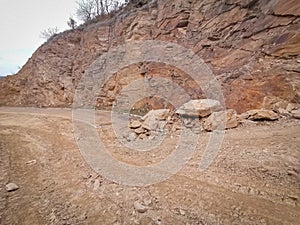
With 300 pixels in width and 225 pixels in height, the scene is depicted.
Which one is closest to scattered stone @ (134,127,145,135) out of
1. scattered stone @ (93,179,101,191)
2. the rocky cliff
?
scattered stone @ (93,179,101,191)

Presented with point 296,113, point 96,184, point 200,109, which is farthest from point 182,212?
point 296,113

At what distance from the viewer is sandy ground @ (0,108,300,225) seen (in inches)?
101

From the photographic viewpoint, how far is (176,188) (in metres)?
3.18

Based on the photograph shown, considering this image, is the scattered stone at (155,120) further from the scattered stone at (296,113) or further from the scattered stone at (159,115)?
the scattered stone at (296,113)

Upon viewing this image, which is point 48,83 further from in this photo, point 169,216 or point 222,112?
point 169,216

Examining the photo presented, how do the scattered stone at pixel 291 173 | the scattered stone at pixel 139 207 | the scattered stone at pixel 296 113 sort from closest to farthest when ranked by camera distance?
1. the scattered stone at pixel 139 207
2. the scattered stone at pixel 291 173
3. the scattered stone at pixel 296 113

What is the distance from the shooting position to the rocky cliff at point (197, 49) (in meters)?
5.69

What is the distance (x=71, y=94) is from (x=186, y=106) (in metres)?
8.54

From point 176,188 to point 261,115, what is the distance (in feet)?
10.5

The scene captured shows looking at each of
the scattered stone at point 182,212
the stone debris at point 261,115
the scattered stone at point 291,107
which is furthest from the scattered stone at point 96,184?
the scattered stone at point 291,107

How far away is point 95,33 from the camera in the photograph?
12750mm

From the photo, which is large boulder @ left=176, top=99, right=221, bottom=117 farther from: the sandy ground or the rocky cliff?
the sandy ground

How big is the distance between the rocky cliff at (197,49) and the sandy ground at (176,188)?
1.51m

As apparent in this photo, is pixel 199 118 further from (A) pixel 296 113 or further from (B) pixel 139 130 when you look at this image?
(A) pixel 296 113
